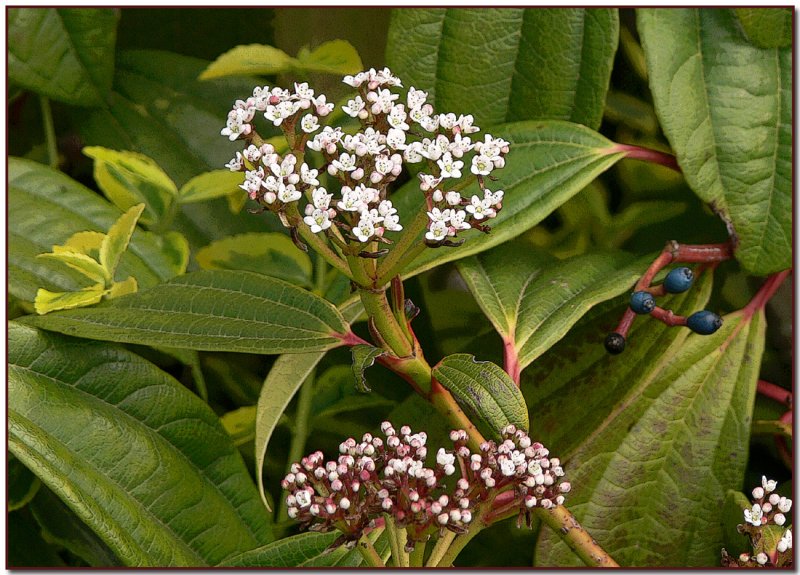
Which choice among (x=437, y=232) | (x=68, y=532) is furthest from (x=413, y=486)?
(x=68, y=532)

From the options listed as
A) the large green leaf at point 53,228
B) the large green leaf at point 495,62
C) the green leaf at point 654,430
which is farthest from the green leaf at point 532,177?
the large green leaf at point 53,228

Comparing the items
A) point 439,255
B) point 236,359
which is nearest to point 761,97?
point 439,255

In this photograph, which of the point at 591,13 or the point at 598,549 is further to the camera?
the point at 591,13

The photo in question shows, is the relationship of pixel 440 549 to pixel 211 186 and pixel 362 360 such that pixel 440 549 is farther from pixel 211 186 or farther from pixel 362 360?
pixel 211 186

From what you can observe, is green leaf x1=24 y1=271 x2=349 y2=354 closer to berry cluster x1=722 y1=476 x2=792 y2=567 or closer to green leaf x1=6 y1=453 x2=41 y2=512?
green leaf x1=6 y1=453 x2=41 y2=512

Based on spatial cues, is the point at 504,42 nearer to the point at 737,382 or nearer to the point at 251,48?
the point at 251,48

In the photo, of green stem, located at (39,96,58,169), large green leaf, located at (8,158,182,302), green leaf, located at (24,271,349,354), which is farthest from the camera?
green stem, located at (39,96,58,169)

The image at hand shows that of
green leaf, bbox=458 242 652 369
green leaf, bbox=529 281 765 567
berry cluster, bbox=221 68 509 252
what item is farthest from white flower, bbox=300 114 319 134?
green leaf, bbox=529 281 765 567

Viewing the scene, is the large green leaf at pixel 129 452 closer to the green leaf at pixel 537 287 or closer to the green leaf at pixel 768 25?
the green leaf at pixel 537 287
